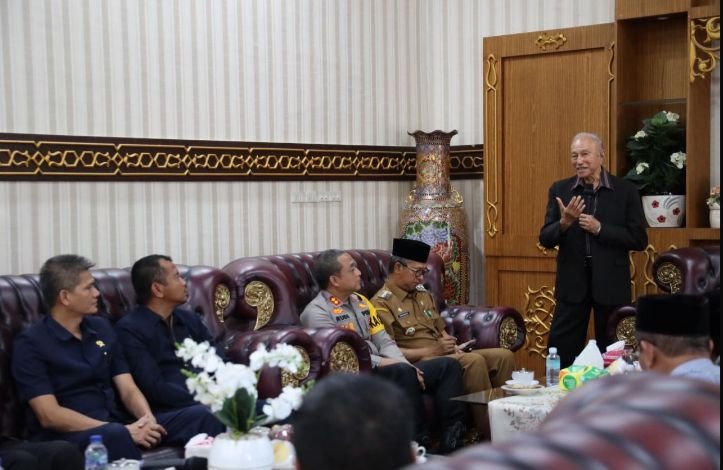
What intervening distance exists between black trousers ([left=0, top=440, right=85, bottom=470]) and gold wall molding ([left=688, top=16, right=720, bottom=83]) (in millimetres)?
3813

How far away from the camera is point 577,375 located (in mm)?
3982

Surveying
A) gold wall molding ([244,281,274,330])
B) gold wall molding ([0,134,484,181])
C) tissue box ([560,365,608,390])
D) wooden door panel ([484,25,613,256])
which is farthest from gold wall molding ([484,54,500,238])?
tissue box ([560,365,608,390])

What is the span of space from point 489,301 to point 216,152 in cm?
203

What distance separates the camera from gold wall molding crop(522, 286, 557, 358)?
6133 millimetres

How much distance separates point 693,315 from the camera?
2.48 meters

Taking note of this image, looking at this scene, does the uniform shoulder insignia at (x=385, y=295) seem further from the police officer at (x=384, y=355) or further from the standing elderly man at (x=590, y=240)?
the standing elderly man at (x=590, y=240)

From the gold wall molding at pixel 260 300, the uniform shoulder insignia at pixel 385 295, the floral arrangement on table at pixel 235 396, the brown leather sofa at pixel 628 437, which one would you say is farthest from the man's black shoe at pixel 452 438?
the brown leather sofa at pixel 628 437

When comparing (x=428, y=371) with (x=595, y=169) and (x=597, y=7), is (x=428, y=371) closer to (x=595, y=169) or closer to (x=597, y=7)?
(x=595, y=169)

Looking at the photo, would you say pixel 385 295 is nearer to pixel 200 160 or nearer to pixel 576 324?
pixel 576 324

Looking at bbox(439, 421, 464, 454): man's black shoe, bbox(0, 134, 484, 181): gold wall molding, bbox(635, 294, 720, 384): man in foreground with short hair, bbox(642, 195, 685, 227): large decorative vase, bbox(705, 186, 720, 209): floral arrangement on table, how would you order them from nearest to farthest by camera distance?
1. bbox(635, 294, 720, 384): man in foreground with short hair
2. bbox(0, 134, 484, 181): gold wall molding
3. bbox(439, 421, 464, 454): man's black shoe
4. bbox(705, 186, 720, 209): floral arrangement on table
5. bbox(642, 195, 685, 227): large decorative vase

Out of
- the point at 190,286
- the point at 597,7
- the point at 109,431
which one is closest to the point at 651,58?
the point at 597,7

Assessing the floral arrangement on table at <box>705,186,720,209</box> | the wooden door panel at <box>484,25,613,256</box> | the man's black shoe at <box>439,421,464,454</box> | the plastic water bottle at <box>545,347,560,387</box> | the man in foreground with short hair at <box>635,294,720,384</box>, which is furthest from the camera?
the wooden door panel at <box>484,25,613,256</box>

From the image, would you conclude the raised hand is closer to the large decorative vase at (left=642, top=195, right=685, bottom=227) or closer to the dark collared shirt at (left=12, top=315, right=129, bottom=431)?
the large decorative vase at (left=642, top=195, right=685, bottom=227)

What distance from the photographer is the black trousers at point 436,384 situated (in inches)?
186
